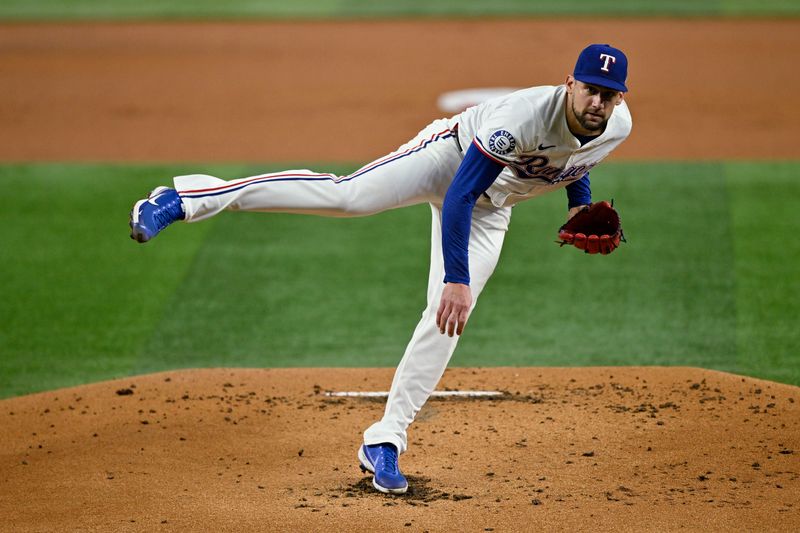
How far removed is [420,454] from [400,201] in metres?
1.30

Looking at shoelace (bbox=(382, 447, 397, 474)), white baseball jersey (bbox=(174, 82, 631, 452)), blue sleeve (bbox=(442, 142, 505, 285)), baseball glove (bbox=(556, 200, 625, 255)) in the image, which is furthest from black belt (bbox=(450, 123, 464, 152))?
shoelace (bbox=(382, 447, 397, 474))

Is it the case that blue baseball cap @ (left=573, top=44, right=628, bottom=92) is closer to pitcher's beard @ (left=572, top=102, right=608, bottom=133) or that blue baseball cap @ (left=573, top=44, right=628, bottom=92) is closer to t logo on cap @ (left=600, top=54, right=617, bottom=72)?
t logo on cap @ (left=600, top=54, right=617, bottom=72)

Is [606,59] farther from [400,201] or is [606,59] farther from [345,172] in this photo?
[345,172]

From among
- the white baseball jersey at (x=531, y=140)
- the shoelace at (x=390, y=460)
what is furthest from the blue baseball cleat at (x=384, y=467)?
the white baseball jersey at (x=531, y=140)

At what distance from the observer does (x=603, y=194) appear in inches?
397

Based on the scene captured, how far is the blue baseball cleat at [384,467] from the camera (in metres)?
5.09

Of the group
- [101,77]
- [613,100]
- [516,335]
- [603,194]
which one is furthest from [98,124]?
[613,100]

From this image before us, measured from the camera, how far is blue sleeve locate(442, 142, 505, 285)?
187 inches

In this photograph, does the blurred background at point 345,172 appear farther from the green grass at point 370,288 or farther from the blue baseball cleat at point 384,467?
the blue baseball cleat at point 384,467

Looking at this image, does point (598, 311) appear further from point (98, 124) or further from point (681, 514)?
point (98, 124)

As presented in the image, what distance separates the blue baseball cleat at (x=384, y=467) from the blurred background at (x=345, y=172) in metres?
2.18

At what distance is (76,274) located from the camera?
28.7ft

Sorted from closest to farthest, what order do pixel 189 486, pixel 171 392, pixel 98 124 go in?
pixel 189 486 < pixel 171 392 < pixel 98 124

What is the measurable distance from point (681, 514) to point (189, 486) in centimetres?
213
